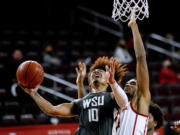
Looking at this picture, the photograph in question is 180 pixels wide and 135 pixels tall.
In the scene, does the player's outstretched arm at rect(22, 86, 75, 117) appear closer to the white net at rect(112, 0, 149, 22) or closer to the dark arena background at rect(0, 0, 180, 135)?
the white net at rect(112, 0, 149, 22)

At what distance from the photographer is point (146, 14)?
4.64 metres

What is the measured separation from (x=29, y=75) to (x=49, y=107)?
1.20ft

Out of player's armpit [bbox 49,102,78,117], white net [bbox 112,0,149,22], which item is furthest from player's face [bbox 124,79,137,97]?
white net [bbox 112,0,149,22]

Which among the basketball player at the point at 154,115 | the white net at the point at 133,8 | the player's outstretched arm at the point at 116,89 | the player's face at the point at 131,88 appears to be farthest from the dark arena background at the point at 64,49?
Answer: the player's outstretched arm at the point at 116,89

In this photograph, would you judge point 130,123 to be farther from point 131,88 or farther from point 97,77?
point 97,77

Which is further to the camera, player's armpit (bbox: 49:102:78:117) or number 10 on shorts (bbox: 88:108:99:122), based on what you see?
player's armpit (bbox: 49:102:78:117)

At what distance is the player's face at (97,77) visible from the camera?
446 centimetres

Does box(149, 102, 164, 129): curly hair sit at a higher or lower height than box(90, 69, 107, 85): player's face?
lower

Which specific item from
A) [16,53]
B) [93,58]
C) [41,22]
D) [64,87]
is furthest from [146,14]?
[41,22]

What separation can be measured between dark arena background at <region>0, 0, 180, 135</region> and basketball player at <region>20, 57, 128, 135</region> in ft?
7.25

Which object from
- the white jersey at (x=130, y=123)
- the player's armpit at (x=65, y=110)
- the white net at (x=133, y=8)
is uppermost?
the white net at (x=133, y=8)

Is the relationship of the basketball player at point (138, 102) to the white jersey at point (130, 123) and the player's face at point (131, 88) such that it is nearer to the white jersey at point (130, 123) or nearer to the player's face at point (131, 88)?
the white jersey at point (130, 123)

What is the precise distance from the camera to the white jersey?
13.9ft

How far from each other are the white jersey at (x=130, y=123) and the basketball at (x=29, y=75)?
85 cm
